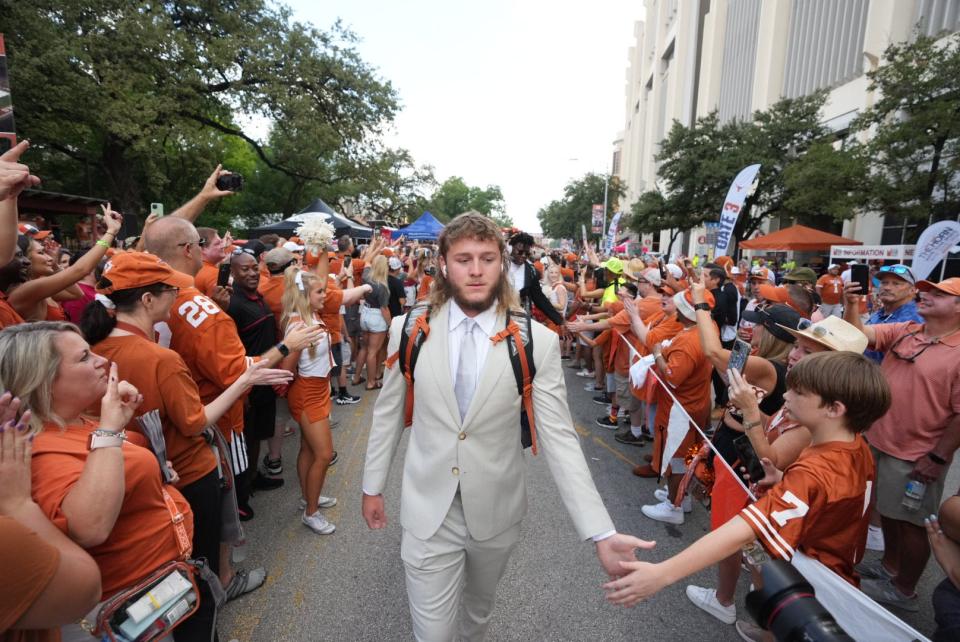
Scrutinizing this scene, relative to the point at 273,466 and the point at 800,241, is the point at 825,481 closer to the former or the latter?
the point at 273,466

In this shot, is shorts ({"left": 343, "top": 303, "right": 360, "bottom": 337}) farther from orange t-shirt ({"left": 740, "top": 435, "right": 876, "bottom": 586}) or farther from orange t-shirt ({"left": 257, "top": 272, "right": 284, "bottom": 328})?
orange t-shirt ({"left": 740, "top": 435, "right": 876, "bottom": 586})

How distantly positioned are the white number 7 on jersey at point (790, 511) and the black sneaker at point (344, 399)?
5987 millimetres

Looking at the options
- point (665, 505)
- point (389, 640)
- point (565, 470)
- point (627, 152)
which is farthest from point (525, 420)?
point (627, 152)

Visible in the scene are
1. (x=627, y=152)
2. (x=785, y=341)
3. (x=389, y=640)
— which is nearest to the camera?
(x=389, y=640)

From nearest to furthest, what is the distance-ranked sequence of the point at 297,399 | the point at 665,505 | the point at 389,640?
the point at 389,640 < the point at 297,399 < the point at 665,505

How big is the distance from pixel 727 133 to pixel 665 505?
92.7 feet

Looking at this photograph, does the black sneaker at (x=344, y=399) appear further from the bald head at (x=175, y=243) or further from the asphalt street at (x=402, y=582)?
the bald head at (x=175, y=243)

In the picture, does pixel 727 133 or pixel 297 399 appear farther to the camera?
pixel 727 133

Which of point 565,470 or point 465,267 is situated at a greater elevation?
point 465,267

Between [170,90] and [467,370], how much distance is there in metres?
19.3

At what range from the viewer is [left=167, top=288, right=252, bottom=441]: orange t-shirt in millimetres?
2787

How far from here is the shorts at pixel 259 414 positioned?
4117mm

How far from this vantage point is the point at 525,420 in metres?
2.12

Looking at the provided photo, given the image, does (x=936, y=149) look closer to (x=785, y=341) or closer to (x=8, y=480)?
(x=785, y=341)
